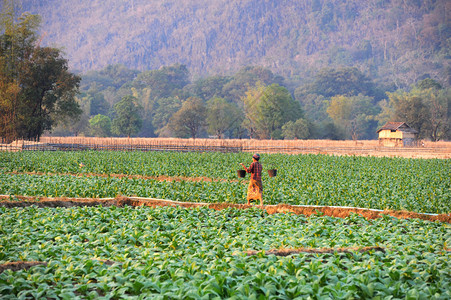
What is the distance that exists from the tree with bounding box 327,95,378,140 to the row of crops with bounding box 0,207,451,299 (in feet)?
271

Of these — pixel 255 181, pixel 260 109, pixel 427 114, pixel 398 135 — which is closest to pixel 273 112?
pixel 260 109

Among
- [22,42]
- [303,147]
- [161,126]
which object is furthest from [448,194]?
[161,126]

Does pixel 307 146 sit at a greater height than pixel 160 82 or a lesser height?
lesser

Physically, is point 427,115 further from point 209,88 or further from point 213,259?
point 213,259

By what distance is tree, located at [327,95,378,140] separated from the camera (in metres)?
90.7

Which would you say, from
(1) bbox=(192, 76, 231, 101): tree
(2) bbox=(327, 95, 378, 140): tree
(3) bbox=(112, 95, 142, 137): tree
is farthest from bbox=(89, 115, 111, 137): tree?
(2) bbox=(327, 95, 378, 140): tree

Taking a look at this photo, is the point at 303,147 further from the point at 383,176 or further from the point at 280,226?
the point at 280,226

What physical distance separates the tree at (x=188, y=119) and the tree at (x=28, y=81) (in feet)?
94.9

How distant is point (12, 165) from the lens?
24.0 metres

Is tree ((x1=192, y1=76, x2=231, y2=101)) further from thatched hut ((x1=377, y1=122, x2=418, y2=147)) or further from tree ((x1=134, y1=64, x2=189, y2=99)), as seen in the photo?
thatched hut ((x1=377, y1=122, x2=418, y2=147))

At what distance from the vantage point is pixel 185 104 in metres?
80.2

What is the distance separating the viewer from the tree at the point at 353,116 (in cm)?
9069

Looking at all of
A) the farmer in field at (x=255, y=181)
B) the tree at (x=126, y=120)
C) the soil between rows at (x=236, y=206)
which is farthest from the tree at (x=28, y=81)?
the farmer in field at (x=255, y=181)

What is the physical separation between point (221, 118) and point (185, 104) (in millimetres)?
7344
